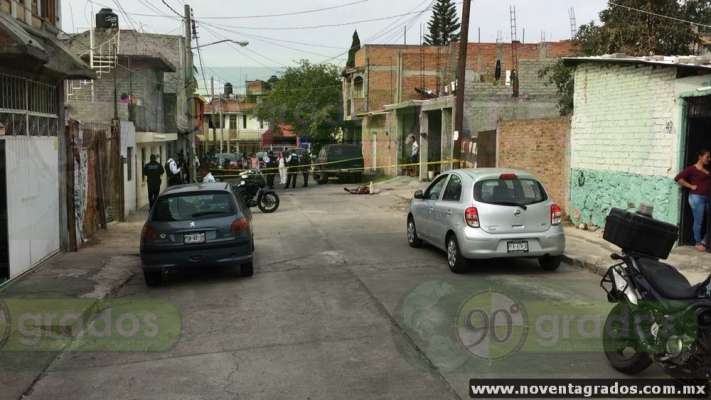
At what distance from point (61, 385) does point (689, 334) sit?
5.26 m

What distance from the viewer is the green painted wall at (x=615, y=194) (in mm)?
12594

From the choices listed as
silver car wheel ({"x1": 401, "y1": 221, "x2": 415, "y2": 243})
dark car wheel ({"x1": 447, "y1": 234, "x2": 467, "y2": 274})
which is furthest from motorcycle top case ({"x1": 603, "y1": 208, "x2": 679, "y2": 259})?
silver car wheel ({"x1": 401, "y1": 221, "x2": 415, "y2": 243})

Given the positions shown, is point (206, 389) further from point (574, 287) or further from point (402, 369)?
point (574, 287)

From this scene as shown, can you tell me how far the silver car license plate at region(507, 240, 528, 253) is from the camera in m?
10.4

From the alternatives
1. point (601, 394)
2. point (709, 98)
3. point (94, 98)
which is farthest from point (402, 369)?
point (94, 98)

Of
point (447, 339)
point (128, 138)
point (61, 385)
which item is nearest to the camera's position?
point (61, 385)

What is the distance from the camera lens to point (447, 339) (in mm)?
7039

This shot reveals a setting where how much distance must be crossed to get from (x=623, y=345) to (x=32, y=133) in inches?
386

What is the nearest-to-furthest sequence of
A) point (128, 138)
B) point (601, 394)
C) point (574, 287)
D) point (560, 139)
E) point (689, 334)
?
point (689, 334)
point (601, 394)
point (574, 287)
point (560, 139)
point (128, 138)

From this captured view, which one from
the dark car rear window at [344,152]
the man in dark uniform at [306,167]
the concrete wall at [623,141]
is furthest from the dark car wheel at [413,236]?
the dark car rear window at [344,152]

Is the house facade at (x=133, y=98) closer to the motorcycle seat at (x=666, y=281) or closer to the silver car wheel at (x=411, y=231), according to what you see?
the silver car wheel at (x=411, y=231)

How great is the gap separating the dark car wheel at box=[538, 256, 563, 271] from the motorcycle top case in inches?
192

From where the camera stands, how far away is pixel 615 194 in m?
14.4

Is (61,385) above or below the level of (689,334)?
below
